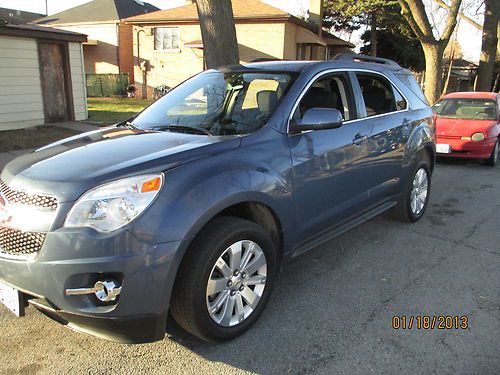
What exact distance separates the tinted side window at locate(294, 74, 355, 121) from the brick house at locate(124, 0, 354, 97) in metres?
18.9

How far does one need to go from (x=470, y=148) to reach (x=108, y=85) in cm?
2158

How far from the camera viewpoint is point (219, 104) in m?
3.76

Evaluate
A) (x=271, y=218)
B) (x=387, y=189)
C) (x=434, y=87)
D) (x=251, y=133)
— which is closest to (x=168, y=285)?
(x=271, y=218)

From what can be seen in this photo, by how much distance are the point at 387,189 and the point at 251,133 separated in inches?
82.8

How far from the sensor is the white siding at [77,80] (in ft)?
44.2

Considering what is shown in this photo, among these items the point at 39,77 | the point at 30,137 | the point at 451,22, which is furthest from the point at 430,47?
the point at 30,137

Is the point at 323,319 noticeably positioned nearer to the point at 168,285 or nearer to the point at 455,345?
the point at 455,345

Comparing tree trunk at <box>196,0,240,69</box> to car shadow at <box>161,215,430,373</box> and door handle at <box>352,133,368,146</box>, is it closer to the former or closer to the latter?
door handle at <box>352,133,368,146</box>

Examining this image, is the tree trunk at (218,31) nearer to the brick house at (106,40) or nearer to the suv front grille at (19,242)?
the suv front grille at (19,242)

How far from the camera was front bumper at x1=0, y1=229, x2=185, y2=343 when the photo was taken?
92.4 inches

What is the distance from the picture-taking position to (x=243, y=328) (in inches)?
118

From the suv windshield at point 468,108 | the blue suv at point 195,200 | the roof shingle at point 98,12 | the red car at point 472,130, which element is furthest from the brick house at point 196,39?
the blue suv at point 195,200

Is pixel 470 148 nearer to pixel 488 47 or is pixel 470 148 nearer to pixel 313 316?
pixel 313 316

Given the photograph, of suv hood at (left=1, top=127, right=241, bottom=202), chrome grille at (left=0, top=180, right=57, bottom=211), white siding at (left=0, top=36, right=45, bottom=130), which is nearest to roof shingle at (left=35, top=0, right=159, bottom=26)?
white siding at (left=0, top=36, right=45, bottom=130)
